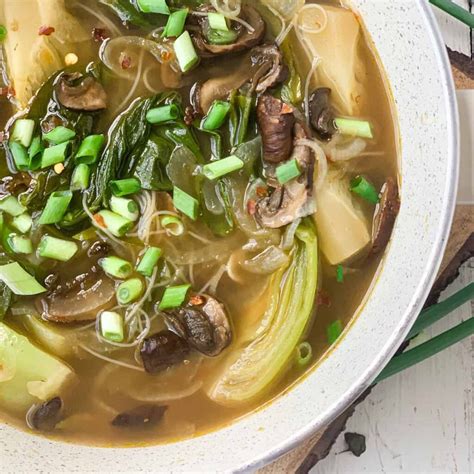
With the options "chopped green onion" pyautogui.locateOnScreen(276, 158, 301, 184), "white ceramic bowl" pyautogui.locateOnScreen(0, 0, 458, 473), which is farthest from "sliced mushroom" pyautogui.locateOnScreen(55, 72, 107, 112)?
"white ceramic bowl" pyautogui.locateOnScreen(0, 0, 458, 473)

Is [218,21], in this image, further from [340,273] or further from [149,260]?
[340,273]

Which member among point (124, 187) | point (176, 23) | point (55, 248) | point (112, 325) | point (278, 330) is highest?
point (176, 23)

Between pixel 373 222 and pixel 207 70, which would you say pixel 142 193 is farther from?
pixel 373 222

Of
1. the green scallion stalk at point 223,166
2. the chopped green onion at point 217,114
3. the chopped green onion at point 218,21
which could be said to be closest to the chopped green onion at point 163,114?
the chopped green onion at point 217,114

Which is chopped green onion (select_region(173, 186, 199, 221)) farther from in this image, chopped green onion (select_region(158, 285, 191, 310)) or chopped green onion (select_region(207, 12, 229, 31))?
chopped green onion (select_region(207, 12, 229, 31))

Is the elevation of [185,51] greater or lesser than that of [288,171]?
greater

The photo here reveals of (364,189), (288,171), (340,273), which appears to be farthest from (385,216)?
(288,171)
